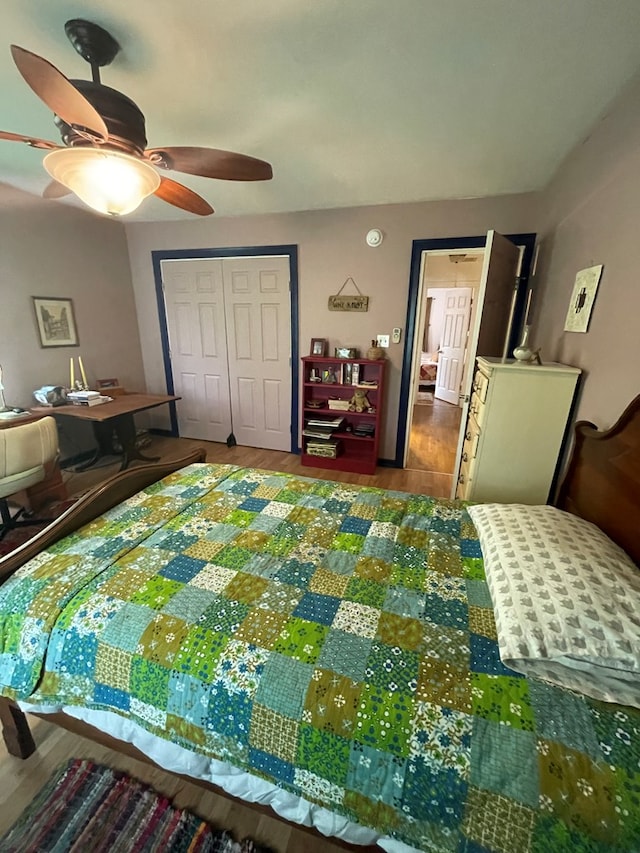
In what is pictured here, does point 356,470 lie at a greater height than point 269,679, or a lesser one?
lesser

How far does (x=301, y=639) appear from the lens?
95 centimetres

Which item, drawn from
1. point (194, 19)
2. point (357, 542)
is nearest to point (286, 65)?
point (194, 19)

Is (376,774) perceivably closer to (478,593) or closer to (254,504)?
(478,593)

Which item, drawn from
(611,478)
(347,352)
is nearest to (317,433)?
(347,352)

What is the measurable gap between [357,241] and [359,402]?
1.49 meters

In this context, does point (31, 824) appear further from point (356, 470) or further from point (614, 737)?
point (356, 470)

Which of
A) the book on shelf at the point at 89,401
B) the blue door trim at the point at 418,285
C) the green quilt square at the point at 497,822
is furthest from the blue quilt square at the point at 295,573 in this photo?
the book on shelf at the point at 89,401

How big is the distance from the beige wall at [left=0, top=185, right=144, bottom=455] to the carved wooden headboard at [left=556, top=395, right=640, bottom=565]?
4.15 m

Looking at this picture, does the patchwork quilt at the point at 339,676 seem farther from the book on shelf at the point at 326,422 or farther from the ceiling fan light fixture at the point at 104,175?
the book on shelf at the point at 326,422

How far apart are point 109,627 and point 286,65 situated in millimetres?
2164

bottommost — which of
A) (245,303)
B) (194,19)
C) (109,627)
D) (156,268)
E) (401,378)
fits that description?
(109,627)

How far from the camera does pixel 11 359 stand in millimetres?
2963

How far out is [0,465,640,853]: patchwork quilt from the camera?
69 centimetres

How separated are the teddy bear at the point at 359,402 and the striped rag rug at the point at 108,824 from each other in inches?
110
